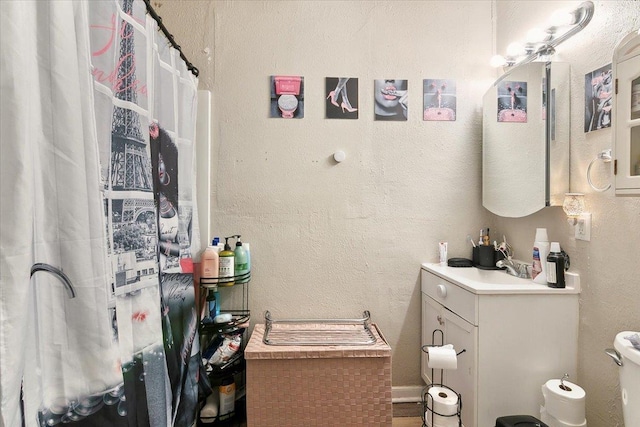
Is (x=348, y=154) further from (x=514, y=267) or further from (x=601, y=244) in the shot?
(x=601, y=244)

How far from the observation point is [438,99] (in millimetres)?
2039

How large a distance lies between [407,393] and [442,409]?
2.18 ft

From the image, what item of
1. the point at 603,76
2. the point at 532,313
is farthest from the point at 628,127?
the point at 532,313

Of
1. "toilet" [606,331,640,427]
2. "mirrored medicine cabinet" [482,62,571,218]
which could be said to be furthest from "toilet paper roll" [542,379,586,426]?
"mirrored medicine cabinet" [482,62,571,218]

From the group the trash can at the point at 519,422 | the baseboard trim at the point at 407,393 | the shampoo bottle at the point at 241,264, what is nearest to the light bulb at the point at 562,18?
the trash can at the point at 519,422

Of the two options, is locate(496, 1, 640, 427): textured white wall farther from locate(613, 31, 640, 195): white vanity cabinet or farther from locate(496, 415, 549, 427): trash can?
locate(496, 415, 549, 427): trash can

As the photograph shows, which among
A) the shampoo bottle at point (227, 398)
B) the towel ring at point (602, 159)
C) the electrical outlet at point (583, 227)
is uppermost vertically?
the towel ring at point (602, 159)

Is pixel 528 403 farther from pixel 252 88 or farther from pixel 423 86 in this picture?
pixel 252 88

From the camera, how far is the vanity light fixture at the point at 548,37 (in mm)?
1431

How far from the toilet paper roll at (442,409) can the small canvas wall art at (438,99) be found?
1.54m

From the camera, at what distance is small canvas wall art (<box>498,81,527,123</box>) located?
5.65 feet

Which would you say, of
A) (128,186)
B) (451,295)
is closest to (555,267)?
(451,295)

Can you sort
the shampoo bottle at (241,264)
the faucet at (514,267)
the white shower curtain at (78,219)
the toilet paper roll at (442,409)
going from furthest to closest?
the shampoo bottle at (241,264) → the faucet at (514,267) → the toilet paper roll at (442,409) → the white shower curtain at (78,219)

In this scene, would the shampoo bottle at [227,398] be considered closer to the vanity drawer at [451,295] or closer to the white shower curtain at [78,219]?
the white shower curtain at [78,219]
